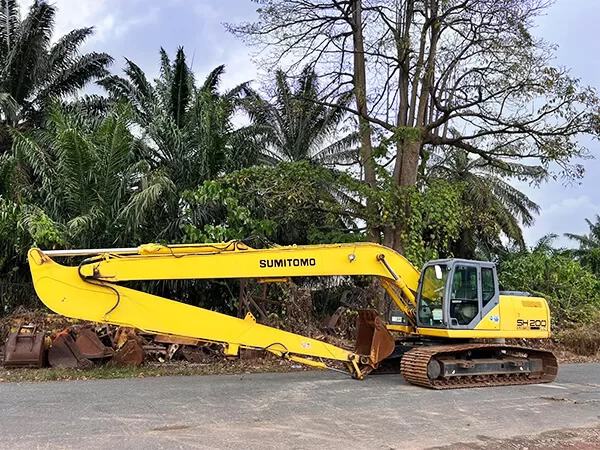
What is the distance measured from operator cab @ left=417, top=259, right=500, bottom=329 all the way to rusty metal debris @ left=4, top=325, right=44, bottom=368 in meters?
7.29

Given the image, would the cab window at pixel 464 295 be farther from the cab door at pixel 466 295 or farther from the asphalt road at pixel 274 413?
the asphalt road at pixel 274 413

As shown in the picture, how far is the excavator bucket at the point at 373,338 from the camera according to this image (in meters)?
10.1

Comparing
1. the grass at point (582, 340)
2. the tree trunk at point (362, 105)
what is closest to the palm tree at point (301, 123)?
the tree trunk at point (362, 105)

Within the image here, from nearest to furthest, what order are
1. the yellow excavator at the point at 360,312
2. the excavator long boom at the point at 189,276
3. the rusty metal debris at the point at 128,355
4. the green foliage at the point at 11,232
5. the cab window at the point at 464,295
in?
the excavator long boom at the point at 189,276 < the yellow excavator at the point at 360,312 < the cab window at the point at 464,295 < the rusty metal debris at the point at 128,355 < the green foliage at the point at 11,232

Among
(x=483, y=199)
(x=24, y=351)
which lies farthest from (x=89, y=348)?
(x=483, y=199)

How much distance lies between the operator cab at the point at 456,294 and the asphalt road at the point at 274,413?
1258 mm

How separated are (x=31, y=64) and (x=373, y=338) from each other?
19.1 metres

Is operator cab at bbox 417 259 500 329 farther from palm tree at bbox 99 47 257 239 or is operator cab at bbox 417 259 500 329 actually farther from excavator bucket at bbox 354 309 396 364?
palm tree at bbox 99 47 257 239

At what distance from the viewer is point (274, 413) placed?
23.9 ft

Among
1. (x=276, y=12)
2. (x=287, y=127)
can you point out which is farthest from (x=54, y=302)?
(x=287, y=127)

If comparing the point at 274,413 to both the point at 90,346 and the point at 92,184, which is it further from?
the point at 92,184

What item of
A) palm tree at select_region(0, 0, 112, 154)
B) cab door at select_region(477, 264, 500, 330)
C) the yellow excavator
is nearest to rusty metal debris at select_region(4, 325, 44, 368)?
the yellow excavator

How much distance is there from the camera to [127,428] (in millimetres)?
6422

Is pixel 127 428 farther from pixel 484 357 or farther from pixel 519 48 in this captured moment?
pixel 519 48
